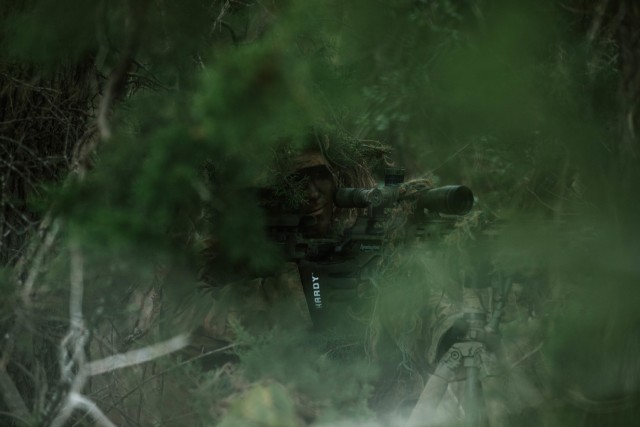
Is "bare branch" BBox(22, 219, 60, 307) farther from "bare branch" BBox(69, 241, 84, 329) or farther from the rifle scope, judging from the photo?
the rifle scope

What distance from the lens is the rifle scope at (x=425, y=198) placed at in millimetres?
1876

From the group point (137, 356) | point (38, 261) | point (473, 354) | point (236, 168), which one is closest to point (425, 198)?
point (473, 354)

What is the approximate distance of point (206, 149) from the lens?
80.1 inches

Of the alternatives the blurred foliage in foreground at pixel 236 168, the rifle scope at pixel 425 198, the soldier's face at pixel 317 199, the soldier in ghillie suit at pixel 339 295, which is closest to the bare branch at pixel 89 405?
the blurred foliage in foreground at pixel 236 168

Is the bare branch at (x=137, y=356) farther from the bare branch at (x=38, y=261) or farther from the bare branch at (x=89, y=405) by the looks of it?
the bare branch at (x=38, y=261)

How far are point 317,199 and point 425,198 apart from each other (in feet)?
1.59

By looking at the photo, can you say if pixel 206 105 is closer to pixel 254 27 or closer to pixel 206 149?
pixel 206 149

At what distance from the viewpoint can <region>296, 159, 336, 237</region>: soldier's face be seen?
2357mm

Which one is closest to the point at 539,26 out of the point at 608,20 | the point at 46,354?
the point at 608,20

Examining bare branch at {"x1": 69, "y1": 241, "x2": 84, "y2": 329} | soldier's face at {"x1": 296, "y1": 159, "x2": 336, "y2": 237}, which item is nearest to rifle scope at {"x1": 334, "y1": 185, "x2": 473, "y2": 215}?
soldier's face at {"x1": 296, "y1": 159, "x2": 336, "y2": 237}

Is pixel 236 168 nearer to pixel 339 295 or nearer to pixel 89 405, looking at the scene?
pixel 339 295

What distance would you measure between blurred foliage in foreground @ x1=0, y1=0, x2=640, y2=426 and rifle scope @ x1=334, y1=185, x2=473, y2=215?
0.20m

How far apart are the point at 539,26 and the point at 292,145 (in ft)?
2.84

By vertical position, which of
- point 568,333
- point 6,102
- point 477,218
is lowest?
point 568,333
